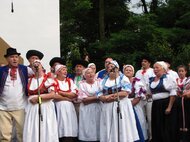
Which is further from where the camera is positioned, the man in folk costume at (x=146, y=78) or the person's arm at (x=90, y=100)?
the man in folk costume at (x=146, y=78)

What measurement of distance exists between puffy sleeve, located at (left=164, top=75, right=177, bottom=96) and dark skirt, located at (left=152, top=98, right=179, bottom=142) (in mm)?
305

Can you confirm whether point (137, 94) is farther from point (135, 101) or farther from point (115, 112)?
point (115, 112)

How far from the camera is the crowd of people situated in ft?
24.7

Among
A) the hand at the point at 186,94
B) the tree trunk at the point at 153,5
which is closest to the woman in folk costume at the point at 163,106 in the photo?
the hand at the point at 186,94

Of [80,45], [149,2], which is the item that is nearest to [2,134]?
[80,45]

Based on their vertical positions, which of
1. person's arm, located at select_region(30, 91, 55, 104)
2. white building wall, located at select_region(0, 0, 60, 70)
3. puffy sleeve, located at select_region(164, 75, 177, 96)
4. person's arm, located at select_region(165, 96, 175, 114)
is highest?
white building wall, located at select_region(0, 0, 60, 70)

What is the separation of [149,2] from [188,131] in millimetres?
19458

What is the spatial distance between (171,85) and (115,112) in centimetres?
141

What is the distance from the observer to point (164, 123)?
8.94m

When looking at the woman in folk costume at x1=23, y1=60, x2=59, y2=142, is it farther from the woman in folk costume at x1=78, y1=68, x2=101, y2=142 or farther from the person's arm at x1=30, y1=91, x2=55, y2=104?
the woman in folk costume at x1=78, y1=68, x2=101, y2=142

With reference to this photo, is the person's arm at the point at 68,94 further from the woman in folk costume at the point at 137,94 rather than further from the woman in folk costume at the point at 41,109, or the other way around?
the woman in folk costume at the point at 137,94

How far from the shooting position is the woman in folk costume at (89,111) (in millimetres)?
8250

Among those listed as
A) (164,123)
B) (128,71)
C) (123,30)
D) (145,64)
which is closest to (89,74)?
(128,71)

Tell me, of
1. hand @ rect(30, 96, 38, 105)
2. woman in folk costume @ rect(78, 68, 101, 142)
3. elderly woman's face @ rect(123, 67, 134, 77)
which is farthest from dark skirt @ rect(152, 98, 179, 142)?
hand @ rect(30, 96, 38, 105)
